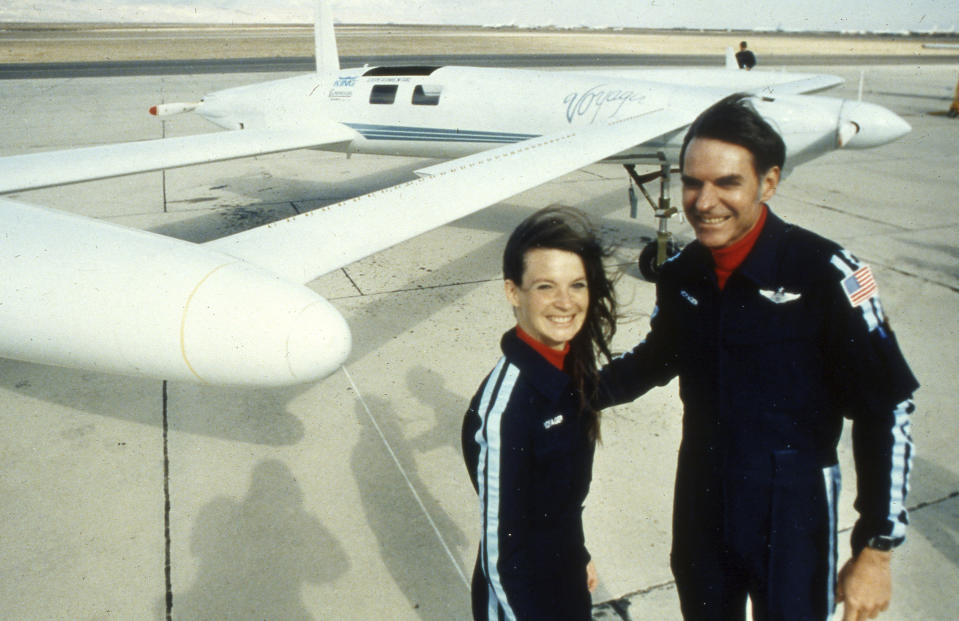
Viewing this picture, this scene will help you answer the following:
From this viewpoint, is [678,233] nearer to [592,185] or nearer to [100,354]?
[592,185]

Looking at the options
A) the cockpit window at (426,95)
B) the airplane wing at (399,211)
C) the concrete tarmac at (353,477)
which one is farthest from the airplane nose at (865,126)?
the cockpit window at (426,95)

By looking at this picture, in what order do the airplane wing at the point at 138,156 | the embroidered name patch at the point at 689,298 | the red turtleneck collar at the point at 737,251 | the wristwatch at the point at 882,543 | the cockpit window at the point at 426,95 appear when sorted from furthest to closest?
the cockpit window at the point at 426,95, the airplane wing at the point at 138,156, the embroidered name patch at the point at 689,298, the red turtleneck collar at the point at 737,251, the wristwatch at the point at 882,543

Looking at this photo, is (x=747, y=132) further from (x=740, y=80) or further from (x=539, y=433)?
(x=740, y=80)

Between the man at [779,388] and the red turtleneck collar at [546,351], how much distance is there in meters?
0.49

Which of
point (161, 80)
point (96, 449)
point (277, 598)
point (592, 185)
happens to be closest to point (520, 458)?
point (277, 598)

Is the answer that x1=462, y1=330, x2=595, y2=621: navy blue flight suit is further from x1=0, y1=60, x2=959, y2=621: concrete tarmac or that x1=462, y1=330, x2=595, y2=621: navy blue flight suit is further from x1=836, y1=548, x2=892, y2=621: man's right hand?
x1=0, y1=60, x2=959, y2=621: concrete tarmac

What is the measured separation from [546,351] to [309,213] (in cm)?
275

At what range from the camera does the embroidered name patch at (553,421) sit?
81.0 inches

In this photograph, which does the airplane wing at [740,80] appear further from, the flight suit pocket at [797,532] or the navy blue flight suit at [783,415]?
the flight suit pocket at [797,532]

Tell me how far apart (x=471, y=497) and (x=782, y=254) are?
2775 mm

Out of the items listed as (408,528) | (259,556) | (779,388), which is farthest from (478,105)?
(779,388)

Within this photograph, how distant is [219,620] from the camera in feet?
11.0

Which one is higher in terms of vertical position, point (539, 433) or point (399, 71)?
point (399, 71)

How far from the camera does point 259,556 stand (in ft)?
12.4
